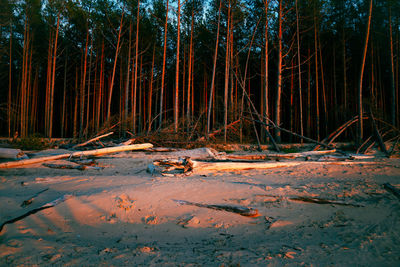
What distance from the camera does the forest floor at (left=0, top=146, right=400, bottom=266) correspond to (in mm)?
1579

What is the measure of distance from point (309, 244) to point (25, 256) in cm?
230

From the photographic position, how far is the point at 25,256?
60.4 inches

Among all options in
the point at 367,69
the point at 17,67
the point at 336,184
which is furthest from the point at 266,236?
the point at 17,67

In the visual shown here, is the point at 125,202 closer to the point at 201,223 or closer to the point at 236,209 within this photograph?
the point at 201,223

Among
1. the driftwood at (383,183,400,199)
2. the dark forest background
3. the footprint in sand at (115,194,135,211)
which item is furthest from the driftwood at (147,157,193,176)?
the dark forest background

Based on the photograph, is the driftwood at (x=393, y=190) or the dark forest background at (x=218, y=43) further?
the dark forest background at (x=218, y=43)

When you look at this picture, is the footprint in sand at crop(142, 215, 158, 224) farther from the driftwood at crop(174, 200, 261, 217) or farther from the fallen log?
the fallen log

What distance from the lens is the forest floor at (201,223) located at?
1.58 m

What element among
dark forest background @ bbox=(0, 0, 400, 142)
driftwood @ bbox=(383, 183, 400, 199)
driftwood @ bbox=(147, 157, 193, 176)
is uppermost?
dark forest background @ bbox=(0, 0, 400, 142)

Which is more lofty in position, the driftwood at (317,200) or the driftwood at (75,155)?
the driftwood at (75,155)

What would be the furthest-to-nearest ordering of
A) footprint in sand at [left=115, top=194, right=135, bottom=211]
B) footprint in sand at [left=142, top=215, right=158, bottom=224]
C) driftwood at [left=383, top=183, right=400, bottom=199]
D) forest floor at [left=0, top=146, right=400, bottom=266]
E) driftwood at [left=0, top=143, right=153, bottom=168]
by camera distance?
driftwood at [left=0, top=143, right=153, bottom=168], driftwood at [left=383, top=183, right=400, bottom=199], footprint in sand at [left=115, top=194, right=135, bottom=211], footprint in sand at [left=142, top=215, right=158, bottom=224], forest floor at [left=0, top=146, right=400, bottom=266]

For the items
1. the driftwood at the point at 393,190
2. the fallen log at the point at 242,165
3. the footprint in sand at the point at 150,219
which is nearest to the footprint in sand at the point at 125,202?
the footprint in sand at the point at 150,219

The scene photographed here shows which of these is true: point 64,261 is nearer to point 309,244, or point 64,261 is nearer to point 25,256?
point 25,256

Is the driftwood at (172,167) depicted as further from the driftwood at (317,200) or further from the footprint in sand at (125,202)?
the driftwood at (317,200)
